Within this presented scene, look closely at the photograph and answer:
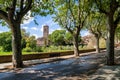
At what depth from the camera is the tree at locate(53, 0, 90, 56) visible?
3397cm

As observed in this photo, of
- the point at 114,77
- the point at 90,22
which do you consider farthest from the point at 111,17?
A: the point at 90,22

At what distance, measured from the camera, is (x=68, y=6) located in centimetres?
3397

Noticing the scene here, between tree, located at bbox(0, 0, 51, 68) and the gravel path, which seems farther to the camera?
tree, located at bbox(0, 0, 51, 68)

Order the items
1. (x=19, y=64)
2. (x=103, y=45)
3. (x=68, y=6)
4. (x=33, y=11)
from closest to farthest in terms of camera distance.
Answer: (x=19, y=64), (x=33, y=11), (x=68, y=6), (x=103, y=45)

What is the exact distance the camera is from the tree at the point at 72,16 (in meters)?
34.0

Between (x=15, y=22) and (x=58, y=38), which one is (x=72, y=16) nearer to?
(x=15, y=22)

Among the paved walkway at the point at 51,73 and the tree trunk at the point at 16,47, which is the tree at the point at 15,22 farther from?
the paved walkway at the point at 51,73

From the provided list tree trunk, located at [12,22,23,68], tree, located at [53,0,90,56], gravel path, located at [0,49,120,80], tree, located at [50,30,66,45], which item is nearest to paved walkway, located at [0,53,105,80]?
gravel path, located at [0,49,120,80]

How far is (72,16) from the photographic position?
3538 cm

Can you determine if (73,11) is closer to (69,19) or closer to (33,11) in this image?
(69,19)


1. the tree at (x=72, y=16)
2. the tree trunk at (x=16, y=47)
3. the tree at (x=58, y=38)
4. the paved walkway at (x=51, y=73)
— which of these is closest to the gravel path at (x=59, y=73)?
the paved walkway at (x=51, y=73)

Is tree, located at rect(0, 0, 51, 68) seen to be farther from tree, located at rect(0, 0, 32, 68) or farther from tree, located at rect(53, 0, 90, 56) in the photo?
tree, located at rect(53, 0, 90, 56)

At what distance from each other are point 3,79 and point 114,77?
5863 mm

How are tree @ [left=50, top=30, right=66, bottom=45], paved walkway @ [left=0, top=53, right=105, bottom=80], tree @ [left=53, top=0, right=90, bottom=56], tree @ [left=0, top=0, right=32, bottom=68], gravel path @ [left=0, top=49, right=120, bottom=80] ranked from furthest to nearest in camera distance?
tree @ [left=50, top=30, right=66, bottom=45] < tree @ [left=53, top=0, right=90, bottom=56] < tree @ [left=0, top=0, right=32, bottom=68] < paved walkway @ [left=0, top=53, right=105, bottom=80] < gravel path @ [left=0, top=49, right=120, bottom=80]
